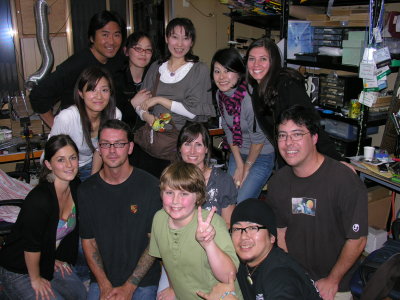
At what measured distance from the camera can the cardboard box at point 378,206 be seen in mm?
3307

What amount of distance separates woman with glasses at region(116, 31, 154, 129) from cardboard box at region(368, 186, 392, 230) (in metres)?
2.03

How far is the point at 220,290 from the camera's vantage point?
1677 millimetres

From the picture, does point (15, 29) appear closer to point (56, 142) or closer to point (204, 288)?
point (56, 142)

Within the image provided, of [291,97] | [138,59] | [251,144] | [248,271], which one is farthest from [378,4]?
[248,271]

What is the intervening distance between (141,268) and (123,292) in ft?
0.51

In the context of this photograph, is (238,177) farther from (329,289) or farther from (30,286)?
(30,286)

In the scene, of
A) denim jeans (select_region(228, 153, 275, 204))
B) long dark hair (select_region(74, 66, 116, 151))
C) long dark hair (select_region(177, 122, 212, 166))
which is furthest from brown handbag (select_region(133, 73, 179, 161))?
denim jeans (select_region(228, 153, 275, 204))

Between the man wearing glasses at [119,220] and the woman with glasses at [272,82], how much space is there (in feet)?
2.81

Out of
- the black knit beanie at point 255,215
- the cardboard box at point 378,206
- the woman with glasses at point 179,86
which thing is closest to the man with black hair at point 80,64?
the woman with glasses at point 179,86

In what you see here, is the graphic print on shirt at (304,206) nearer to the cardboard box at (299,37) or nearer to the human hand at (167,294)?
the human hand at (167,294)

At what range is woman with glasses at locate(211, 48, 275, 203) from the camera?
8.37ft

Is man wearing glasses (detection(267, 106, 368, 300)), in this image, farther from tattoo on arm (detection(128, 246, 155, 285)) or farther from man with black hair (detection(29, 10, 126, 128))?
man with black hair (detection(29, 10, 126, 128))

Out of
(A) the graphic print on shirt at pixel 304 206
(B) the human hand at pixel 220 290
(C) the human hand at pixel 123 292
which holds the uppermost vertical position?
(A) the graphic print on shirt at pixel 304 206

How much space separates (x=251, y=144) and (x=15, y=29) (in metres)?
4.65
